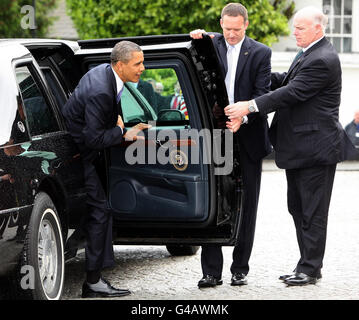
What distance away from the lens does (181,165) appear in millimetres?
6246

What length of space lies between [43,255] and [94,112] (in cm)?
104

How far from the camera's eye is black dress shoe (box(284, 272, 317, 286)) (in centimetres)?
656

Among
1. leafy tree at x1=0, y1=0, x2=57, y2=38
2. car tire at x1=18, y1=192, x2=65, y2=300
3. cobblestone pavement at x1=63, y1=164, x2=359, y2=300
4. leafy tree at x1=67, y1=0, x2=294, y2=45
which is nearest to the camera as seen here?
car tire at x1=18, y1=192, x2=65, y2=300

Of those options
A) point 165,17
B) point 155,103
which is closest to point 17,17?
point 165,17

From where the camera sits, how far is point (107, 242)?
612 centimetres

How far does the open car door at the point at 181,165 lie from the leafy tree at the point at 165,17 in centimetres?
1133

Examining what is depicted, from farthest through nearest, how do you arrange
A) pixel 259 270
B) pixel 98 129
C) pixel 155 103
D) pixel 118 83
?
pixel 259 270 → pixel 155 103 → pixel 118 83 → pixel 98 129

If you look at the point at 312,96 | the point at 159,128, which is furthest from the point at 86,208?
the point at 312,96

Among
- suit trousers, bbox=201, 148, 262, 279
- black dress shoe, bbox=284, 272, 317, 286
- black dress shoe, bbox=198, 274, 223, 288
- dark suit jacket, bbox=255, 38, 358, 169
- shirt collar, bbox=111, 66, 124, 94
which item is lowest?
black dress shoe, bbox=284, 272, 317, 286

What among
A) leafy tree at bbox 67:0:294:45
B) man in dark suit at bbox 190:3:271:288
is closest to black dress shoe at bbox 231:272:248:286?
man in dark suit at bbox 190:3:271:288

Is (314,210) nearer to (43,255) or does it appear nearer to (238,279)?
(238,279)

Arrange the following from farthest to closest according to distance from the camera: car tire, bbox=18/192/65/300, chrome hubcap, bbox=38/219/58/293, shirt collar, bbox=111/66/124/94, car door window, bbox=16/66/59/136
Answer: shirt collar, bbox=111/66/124/94
car door window, bbox=16/66/59/136
chrome hubcap, bbox=38/219/58/293
car tire, bbox=18/192/65/300

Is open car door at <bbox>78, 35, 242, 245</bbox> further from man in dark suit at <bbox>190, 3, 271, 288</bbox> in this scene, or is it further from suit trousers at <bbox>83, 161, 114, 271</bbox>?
suit trousers at <bbox>83, 161, 114, 271</bbox>

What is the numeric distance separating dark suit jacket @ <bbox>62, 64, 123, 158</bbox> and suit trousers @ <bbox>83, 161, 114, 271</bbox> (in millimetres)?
177
